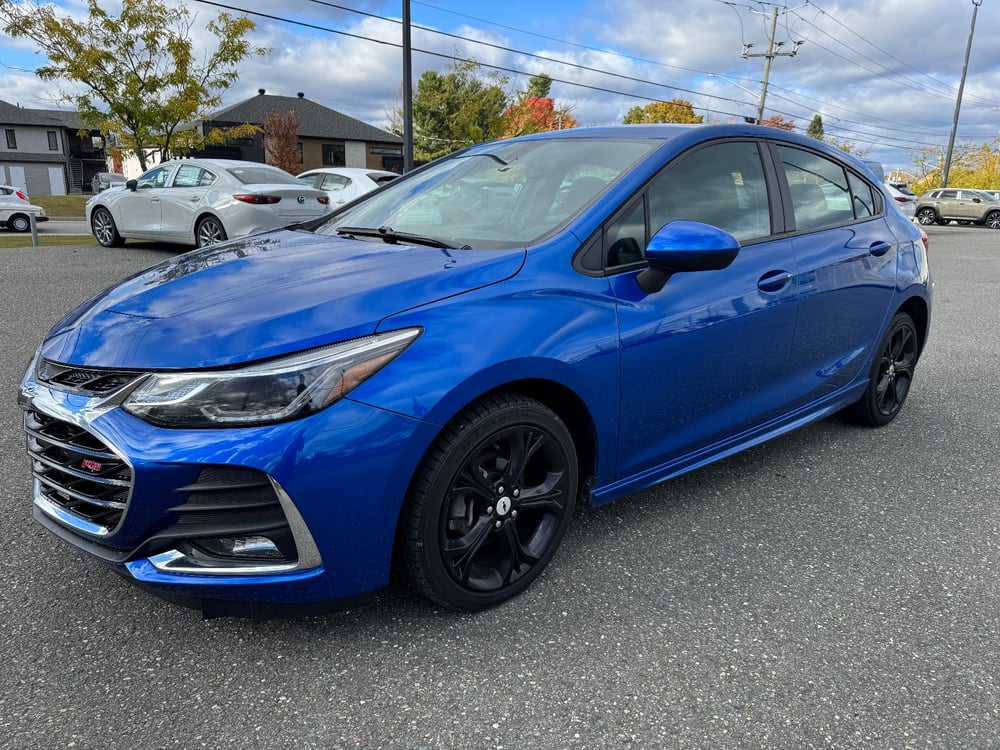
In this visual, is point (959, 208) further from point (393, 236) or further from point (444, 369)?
point (444, 369)

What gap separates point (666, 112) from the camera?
47906 millimetres

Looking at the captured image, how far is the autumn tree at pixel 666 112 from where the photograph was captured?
4744cm

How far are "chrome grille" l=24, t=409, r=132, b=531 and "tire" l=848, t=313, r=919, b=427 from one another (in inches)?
145

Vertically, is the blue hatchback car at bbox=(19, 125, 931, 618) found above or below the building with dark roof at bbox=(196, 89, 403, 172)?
below

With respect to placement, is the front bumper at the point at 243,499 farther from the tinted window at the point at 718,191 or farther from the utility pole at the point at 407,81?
the utility pole at the point at 407,81

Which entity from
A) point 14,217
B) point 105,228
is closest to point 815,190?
point 105,228

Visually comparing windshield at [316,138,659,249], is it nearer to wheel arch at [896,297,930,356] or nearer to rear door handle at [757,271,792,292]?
rear door handle at [757,271,792,292]

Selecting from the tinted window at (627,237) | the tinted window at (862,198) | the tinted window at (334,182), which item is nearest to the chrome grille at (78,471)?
the tinted window at (627,237)

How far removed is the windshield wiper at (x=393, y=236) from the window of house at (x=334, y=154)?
52.8 meters

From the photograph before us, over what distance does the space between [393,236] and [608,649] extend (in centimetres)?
168

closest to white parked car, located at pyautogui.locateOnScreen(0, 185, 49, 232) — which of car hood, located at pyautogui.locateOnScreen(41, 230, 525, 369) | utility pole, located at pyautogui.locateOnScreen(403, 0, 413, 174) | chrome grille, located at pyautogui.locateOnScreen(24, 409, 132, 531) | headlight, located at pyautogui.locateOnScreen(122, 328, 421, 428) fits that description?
utility pole, located at pyautogui.locateOnScreen(403, 0, 413, 174)

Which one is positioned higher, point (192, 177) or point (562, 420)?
point (192, 177)

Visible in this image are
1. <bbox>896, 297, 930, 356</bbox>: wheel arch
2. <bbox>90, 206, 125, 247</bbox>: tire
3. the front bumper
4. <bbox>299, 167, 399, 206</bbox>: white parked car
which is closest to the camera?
the front bumper

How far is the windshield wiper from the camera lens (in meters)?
2.69
